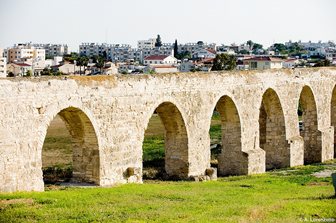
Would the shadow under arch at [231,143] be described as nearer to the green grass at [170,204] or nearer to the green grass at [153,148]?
the green grass at [153,148]

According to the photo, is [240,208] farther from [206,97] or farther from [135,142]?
[206,97]

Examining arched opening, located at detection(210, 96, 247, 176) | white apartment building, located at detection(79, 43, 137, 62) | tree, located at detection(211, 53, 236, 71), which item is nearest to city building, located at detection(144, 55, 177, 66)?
tree, located at detection(211, 53, 236, 71)


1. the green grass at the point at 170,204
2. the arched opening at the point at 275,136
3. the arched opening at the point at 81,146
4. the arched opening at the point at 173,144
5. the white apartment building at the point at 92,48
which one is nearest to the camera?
the green grass at the point at 170,204

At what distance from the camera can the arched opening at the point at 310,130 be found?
1216 inches

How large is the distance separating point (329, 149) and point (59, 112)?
1778 centimetres

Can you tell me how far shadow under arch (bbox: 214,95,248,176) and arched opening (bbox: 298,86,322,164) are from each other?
6.84m

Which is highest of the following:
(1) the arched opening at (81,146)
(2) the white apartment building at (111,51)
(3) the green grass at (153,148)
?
(2) the white apartment building at (111,51)

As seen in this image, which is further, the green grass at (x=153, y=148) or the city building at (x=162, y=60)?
the city building at (x=162, y=60)

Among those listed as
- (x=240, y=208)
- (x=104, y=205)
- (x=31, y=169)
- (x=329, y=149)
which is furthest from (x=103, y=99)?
(x=329, y=149)

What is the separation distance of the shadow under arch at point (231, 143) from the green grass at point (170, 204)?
5.35 metres

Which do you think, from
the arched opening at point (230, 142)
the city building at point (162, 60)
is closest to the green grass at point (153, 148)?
the arched opening at point (230, 142)

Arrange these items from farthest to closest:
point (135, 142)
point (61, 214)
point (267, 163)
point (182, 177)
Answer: point (267, 163) < point (182, 177) < point (135, 142) < point (61, 214)

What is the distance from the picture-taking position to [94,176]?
18.7 meters

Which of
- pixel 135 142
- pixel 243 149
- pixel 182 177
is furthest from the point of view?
pixel 243 149
